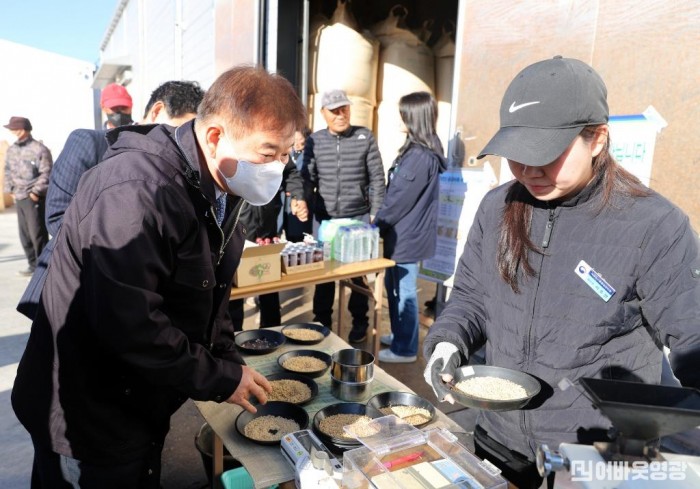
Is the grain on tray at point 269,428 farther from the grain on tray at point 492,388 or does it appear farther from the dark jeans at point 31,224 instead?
the dark jeans at point 31,224

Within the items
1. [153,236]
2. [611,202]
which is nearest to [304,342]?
[153,236]

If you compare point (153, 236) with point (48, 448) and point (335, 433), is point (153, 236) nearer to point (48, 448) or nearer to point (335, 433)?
point (48, 448)

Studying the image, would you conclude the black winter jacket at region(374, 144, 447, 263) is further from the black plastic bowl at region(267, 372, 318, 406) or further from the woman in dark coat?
the black plastic bowl at region(267, 372, 318, 406)

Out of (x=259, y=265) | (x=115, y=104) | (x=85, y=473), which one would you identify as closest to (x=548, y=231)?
(x=85, y=473)

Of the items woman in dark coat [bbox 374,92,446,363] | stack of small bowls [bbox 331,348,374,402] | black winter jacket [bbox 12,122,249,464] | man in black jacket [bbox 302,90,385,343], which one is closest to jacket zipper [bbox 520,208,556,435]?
stack of small bowls [bbox 331,348,374,402]

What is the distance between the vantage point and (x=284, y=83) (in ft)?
4.11

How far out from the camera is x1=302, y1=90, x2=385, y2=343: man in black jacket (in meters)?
3.85

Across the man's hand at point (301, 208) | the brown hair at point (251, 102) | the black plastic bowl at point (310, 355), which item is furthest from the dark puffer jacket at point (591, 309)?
the man's hand at point (301, 208)

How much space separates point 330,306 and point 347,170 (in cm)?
113

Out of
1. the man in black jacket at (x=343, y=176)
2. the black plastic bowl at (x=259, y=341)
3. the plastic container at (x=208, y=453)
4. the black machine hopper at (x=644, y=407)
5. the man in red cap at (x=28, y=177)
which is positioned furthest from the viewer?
the man in red cap at (x=28, y=177)

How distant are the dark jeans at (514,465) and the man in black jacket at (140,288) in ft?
2.30

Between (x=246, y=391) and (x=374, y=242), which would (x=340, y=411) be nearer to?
(x=246, y=391)

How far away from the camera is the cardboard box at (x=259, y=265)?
9.15 ft

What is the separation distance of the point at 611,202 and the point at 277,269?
208 centimetres
